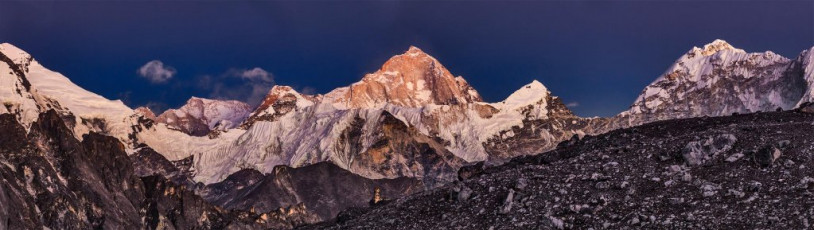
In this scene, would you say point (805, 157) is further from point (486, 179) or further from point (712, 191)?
point (486, 179)

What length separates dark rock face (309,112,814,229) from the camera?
41.1 metres

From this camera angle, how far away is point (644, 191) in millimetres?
44156

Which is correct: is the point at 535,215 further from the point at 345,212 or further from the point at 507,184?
the point at 345,212

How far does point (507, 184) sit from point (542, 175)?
1552 millimetres

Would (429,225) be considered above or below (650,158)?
below

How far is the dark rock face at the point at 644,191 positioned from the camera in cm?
4109

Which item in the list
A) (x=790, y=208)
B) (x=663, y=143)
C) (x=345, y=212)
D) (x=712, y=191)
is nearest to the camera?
(x=790, y=208)

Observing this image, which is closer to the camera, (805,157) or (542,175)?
(805,157)

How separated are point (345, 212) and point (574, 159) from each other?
43.8 feet

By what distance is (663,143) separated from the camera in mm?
49688

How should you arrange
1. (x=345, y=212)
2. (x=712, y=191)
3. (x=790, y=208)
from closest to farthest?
(x=790, y=208)
(x=712, y=191)
(x=345, y=212)

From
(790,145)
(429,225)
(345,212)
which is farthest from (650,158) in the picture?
(345,212)

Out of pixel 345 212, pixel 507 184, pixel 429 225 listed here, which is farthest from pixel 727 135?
pixel 345 212

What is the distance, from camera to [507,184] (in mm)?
48125
